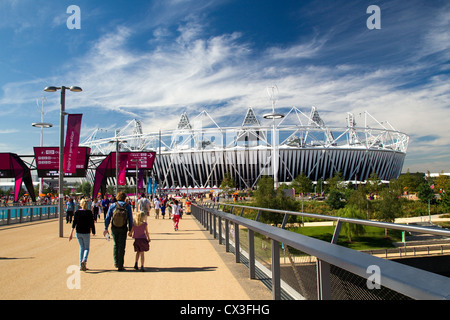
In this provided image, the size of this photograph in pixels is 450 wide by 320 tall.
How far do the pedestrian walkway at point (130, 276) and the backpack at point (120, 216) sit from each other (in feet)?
3.56

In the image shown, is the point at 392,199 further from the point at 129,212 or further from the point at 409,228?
the point at 409,228

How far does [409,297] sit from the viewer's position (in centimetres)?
233

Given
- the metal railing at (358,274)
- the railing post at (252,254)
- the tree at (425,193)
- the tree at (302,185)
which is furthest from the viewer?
the tree at (302,185)

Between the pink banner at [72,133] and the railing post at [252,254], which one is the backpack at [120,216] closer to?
the railing post at [252,254]

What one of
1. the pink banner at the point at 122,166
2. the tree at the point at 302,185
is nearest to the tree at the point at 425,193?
the tree at the point at 302,185

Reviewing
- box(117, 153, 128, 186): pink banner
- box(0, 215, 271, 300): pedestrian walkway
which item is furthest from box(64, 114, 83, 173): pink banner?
box(117, 153, 128, 186): pink banner

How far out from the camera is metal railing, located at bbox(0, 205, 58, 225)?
76.5ft

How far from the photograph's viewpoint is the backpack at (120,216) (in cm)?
888

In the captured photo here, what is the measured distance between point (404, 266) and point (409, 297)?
0.81 ft

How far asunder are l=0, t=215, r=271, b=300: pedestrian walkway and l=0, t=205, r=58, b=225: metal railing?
12335 mm

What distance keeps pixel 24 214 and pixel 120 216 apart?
20.6 metres

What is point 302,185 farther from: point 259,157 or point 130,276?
point 130,276
